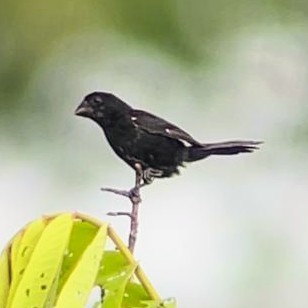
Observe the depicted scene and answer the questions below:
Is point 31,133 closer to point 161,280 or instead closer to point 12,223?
point 12,223

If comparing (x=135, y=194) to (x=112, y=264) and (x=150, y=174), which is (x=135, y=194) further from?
(x=112, y=264)

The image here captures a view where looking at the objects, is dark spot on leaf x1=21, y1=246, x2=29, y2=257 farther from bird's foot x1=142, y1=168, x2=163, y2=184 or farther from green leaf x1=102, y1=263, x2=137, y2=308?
bird's foot x1=142, y1=168, x2=163, y2=184

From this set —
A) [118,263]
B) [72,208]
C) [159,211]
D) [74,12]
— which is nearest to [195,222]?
[159,211]

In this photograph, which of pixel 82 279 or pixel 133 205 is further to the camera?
pixel 133 205

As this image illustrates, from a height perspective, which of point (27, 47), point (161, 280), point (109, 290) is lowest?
point (161, 280)

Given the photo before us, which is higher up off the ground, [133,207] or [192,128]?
[192,128]

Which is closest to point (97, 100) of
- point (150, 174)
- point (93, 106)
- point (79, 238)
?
point (93, 106)
